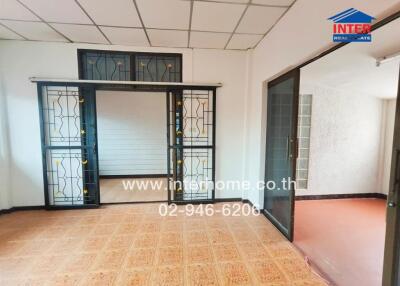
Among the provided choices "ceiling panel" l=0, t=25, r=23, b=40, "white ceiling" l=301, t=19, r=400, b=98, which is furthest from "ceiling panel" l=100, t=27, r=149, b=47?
"white ceiling" l=301, t=19, r=400, b=98

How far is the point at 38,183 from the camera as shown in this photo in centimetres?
350

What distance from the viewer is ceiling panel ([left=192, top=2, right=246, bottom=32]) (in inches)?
93.5

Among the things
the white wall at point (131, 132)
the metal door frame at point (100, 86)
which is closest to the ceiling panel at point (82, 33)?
the metal door frame at point (100, 86)

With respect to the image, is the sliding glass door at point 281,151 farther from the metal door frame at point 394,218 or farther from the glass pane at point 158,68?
the glass pane at point 158,68

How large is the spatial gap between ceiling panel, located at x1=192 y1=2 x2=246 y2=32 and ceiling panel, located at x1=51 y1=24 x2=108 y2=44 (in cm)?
149

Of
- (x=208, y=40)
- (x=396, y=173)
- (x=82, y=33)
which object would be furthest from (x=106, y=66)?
(x=396, y=173)

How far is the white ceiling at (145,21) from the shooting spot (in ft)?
7.69

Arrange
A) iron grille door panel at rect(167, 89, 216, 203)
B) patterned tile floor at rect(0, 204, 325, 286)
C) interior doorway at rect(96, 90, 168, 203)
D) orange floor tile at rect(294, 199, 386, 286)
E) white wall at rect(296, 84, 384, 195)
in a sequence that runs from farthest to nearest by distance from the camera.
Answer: interior doorway at rect(96, 90, 168, 203), white wall at rect(296, 84, 384, 195), iron grille door panel at rect(167, 89, 216, 203), orange floor tile at rect(294, 199, 386, 286), patterned tile floor at rect(0, 204, 325, 286)

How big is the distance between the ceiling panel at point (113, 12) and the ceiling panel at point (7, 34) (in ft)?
4.70

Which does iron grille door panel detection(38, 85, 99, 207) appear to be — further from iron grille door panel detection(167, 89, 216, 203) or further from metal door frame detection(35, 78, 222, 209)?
iron grille door panel detection(167, 89, 216, 203)

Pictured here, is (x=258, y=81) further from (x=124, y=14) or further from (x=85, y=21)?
(x=85, y=21)

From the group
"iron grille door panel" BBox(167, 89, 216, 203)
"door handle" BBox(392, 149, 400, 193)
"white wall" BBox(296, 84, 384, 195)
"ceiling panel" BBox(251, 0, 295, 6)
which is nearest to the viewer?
"door handle" BBox(392, 149, 400, 193)

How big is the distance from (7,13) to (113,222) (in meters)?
3.04

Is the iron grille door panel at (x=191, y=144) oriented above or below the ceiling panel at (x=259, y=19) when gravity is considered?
below
